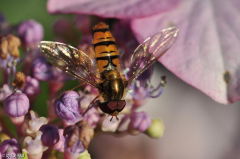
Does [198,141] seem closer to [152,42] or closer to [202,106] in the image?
[202,106]

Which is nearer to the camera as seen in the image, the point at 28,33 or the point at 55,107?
the point at 55,107

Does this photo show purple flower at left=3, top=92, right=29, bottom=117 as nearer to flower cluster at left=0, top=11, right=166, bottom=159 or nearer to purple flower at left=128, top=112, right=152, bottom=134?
flower cluster at left=0, top=11, right=166, bottom=159

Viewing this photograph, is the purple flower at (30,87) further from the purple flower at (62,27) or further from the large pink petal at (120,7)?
the purple flower at (62,27)

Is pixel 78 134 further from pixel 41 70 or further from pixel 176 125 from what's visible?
pixel 176 125

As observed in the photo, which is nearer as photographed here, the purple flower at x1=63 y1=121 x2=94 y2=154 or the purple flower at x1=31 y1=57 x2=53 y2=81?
the purple flower at x1=63 y1=121 x2=94 y2=154

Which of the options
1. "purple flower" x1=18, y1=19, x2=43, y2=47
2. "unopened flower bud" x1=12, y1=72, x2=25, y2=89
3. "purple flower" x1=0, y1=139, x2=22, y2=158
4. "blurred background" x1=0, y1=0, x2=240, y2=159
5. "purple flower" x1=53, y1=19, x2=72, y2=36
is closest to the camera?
"purple flower" x1=0, y1=139, x2=22, y2=158

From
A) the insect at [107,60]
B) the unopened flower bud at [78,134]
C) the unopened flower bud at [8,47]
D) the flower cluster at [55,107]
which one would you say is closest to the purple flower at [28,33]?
the flower cluster at [55,107]

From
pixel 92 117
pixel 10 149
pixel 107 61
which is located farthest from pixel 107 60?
pixel 10 149

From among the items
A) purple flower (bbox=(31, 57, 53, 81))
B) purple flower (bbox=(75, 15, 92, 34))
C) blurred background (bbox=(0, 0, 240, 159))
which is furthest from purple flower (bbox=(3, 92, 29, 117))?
blurred background (bbox=(0, 0, 240, 159))
